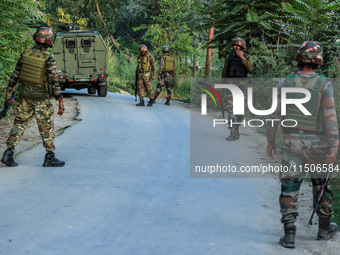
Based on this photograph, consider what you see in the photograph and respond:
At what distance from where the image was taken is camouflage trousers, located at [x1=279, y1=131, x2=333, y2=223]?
4262mm

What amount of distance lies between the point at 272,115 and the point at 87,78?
48.9 ft

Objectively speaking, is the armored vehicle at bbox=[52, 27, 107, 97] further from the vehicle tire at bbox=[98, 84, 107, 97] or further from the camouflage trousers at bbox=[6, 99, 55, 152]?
the camouflage trousers at bbox=[6, 99, 55, 152]

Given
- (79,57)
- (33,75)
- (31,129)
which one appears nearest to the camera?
(33,75)

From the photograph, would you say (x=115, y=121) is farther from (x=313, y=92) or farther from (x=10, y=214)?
(x=313, y=92)

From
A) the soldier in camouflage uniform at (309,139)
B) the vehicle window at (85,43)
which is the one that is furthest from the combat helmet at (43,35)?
the vehicle window at (85,43)

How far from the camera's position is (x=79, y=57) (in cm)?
1872

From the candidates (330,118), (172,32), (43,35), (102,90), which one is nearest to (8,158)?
(43,35)

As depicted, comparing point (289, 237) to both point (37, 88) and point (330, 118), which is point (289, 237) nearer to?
point (330, 118)

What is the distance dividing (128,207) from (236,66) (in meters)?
5.01

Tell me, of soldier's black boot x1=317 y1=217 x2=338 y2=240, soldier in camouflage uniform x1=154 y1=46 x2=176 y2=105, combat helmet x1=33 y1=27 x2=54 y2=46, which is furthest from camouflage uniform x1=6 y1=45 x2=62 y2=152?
soldier in camouflage uniform x1=154 y1=46 x2=176 y2=105

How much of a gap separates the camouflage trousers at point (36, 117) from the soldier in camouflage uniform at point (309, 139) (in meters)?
3.80

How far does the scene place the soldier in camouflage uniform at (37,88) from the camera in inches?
273

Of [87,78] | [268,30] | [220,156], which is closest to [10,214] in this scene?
[220,156]

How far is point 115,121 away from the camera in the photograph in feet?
40.0
